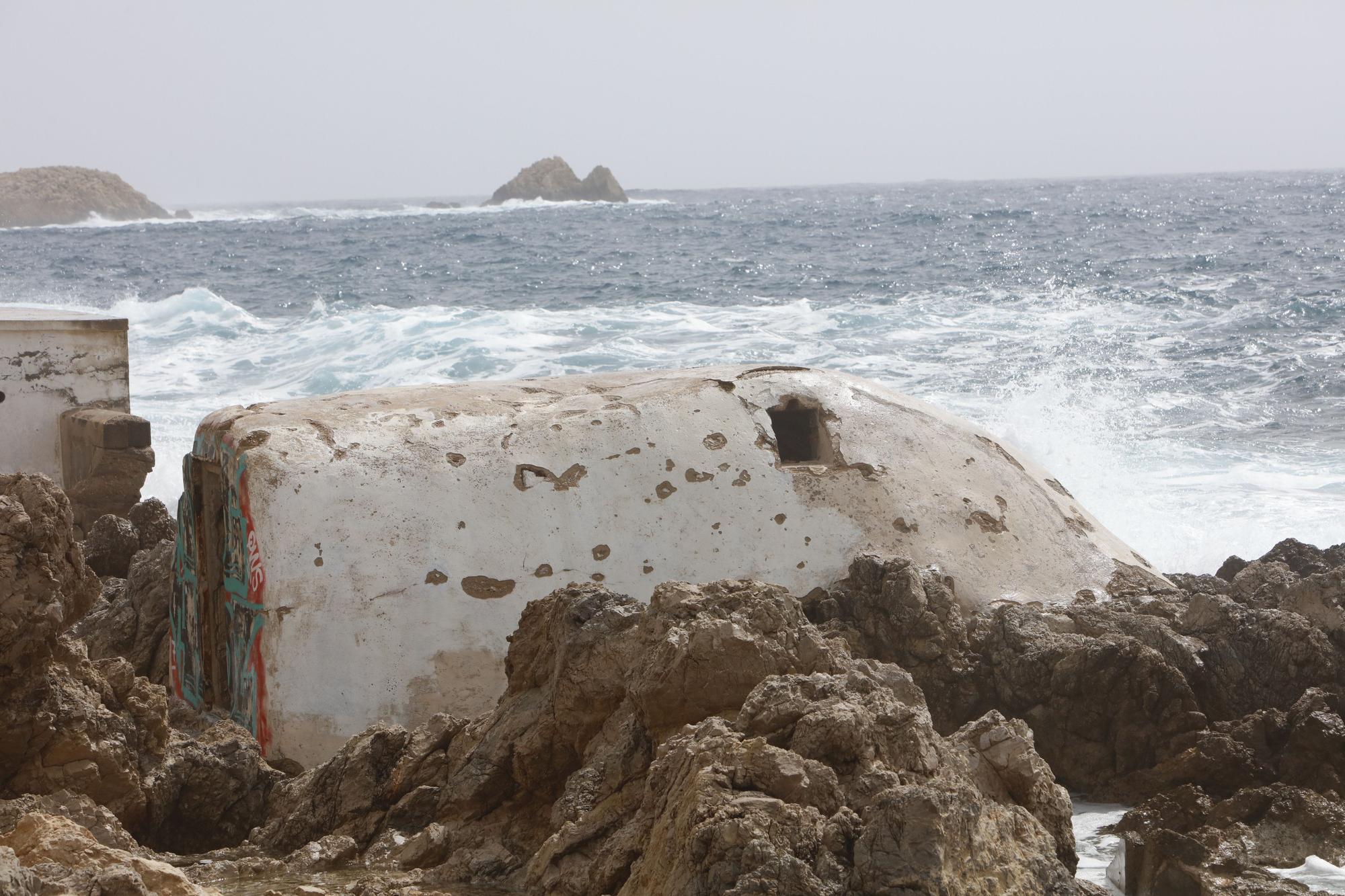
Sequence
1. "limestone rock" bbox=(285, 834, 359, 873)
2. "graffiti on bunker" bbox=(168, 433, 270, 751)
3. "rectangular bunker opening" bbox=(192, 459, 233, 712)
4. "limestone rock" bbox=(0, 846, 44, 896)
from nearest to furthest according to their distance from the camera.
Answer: "limestone rock" bbox=(0, 846, 44, 896)
"limestone rock" bbox=(285, 834, 359, 873)
"graffiti on bunker" bbox=(168, 433, 270, 751)
"rectangular bunker opening" bbox=(192, 459, 233, 712)

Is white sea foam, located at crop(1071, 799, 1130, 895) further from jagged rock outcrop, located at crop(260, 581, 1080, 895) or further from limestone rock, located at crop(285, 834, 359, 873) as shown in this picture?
limestone rock, located at crop(285, 834, 359, 873)

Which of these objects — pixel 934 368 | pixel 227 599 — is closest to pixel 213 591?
pixel 227 599

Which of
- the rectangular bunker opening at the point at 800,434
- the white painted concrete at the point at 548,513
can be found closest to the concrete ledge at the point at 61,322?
the white painted concrete at the point at 548,513

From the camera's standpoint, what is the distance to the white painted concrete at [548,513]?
4324 mm

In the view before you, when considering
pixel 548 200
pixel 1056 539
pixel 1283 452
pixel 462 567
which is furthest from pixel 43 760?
pixel 548 200

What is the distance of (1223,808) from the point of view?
3.65 metres

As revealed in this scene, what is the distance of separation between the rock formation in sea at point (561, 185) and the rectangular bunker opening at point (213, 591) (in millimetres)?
71449

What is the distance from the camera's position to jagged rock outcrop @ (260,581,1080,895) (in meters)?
2.21

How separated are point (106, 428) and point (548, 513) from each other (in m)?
3.33

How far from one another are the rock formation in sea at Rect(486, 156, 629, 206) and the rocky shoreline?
2823 inches

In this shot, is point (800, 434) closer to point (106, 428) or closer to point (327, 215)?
point (106, 428)

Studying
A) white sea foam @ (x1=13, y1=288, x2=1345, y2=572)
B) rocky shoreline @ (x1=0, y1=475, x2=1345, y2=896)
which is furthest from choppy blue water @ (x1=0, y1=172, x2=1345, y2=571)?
rocky shoreline @ (x1=0, y1=475, x2=1345, y2=896)

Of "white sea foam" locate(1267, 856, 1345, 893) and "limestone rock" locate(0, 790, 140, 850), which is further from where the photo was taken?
"white sea foam" locate(1267, 856, 1345, 893)

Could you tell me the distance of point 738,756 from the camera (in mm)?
2434
